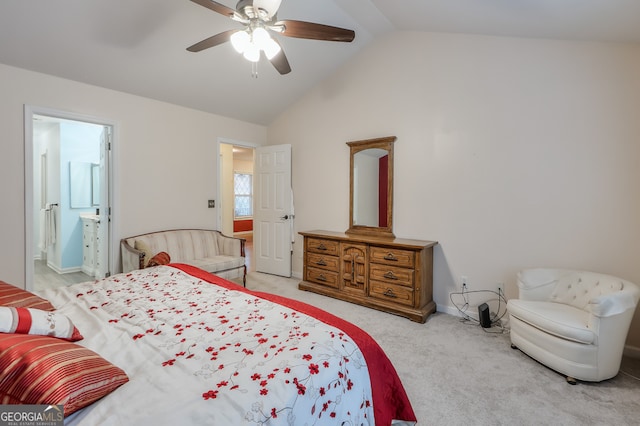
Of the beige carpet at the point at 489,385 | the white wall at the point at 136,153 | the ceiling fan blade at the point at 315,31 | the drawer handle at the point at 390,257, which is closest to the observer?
the beige carpet at the point at 489,385

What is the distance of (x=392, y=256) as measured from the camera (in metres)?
3.16

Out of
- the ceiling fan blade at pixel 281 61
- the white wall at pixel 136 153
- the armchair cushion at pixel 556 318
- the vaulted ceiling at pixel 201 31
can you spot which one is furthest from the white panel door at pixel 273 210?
the armchair cushion at pixel 556 318

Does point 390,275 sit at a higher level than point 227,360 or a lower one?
lower

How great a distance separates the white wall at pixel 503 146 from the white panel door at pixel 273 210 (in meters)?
0.92

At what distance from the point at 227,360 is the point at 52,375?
0.51m

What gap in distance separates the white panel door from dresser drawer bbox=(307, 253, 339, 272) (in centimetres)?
74

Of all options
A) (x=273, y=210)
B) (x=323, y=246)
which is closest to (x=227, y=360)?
(x=323, y=246)

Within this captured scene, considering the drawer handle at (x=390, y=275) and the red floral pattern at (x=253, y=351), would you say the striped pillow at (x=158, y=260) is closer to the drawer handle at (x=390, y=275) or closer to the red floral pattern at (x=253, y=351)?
the red floral pattern at (x=253, y=351)

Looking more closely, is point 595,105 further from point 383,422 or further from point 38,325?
point 38,325

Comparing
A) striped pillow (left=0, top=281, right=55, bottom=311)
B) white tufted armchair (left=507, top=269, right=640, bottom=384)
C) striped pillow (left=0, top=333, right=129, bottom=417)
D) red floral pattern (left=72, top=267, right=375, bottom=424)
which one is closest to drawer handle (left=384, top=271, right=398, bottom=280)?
white tufted armchair (left=507, top=269, right=640, bottom=384)

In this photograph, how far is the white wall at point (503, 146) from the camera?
240cm

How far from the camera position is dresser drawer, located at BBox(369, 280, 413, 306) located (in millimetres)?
3059

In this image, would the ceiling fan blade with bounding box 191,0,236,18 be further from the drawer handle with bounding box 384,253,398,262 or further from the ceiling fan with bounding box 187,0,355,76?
the drawer handle with bounding box 384,253,398,262

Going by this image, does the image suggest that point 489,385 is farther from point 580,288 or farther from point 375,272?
point 375,272
